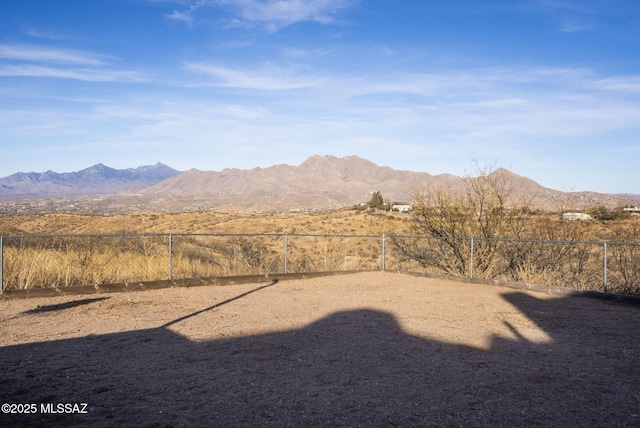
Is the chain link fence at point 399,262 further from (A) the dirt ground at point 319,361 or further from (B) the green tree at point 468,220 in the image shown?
(A) the dirt ground at point 319,361

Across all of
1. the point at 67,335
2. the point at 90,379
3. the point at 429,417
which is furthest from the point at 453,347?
the point at 67,335

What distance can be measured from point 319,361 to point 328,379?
0.93 metres

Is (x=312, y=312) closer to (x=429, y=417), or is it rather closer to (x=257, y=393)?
(x=257, y=393)

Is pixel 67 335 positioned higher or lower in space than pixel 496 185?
lower

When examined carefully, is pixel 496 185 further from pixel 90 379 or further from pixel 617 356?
pixel 90 379

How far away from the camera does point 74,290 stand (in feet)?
47.2

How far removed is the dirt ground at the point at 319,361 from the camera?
20.4 ft

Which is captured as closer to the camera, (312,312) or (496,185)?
(312,312)

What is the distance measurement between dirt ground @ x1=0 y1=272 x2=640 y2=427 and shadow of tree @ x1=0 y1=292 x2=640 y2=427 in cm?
3

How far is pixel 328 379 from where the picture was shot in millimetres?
7535

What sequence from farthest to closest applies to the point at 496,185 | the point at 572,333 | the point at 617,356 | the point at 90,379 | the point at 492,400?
the point at 496,185 → the point at 572,333 → the point at 617,356 → the point at 90,379 → the point at 492,400

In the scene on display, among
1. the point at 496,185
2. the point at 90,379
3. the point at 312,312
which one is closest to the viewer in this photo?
the point at 90,379

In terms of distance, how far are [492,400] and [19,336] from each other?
8004 mm

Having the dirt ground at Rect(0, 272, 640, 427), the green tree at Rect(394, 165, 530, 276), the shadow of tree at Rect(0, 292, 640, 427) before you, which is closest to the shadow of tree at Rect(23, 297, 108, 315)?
the dirt ground at Rect(0, 272, 640, 427)
